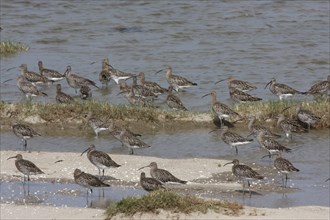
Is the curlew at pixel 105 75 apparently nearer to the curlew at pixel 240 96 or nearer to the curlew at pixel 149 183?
the curlew at pixel 240 96

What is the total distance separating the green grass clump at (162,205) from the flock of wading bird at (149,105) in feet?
5.28

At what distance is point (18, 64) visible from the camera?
27.8m

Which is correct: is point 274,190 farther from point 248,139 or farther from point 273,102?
point 273,102

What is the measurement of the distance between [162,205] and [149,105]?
355 inches

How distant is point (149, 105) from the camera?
22.9 meters

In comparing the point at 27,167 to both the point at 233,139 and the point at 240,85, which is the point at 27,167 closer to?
the point at 233,139

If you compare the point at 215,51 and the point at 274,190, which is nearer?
the point at 274,190

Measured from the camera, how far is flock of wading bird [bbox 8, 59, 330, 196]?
16.5 metres

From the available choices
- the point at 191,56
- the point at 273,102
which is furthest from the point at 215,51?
the point at 273,102

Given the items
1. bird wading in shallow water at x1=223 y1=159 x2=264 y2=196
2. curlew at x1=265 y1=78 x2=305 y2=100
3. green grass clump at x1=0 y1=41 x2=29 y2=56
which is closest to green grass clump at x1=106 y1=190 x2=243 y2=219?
bird wading in shallow water at x1=223 y1=159 x2=264 y2=196

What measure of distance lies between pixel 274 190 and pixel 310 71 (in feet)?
34.5

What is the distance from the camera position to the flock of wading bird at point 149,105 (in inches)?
648

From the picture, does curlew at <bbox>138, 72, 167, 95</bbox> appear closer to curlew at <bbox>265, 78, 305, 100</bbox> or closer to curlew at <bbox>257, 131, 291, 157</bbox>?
curlew at <bbox>265, 78, 305, 100</bbox>

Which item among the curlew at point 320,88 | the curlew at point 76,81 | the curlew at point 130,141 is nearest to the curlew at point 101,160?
the curlew at point 130,141
